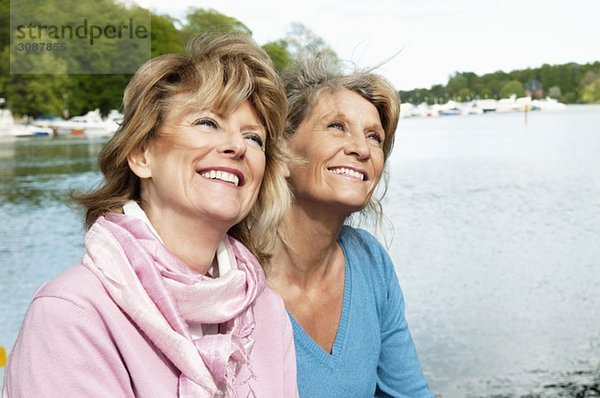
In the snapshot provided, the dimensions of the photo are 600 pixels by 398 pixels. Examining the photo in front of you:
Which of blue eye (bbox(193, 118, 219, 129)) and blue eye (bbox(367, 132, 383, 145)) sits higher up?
blue eye (bbox(193, 118, 219, 129))

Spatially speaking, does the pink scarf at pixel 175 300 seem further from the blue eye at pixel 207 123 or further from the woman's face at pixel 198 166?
the blue eye at pixel 207 123

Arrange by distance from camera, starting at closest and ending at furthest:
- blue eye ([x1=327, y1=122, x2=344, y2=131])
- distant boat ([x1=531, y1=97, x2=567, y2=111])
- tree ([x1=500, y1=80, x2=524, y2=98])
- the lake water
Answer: blue eye ([x1=327, y1=122, x2=344, y2=131]) → the lake water → tree ([x1=500, y1=80, x2=524, y2=98]) → distant boat ([x1=531, y1=97, x2=567, y2=111])

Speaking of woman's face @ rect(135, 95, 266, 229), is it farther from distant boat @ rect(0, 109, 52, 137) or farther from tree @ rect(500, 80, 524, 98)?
tree @ rect(500, 80, 524, 98)

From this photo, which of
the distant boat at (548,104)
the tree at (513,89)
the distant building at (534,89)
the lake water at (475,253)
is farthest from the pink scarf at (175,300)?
the distant boat at (548,104)

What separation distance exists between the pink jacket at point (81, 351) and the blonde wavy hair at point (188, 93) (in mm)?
280

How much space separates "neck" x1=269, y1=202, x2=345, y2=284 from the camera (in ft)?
8.40

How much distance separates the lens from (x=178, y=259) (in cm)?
179

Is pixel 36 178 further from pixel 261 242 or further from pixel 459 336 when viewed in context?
pixel 261 242

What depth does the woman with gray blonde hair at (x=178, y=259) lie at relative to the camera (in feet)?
5.19

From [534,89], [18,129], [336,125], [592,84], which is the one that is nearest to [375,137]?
[336,125]

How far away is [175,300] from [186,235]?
6.2 inches

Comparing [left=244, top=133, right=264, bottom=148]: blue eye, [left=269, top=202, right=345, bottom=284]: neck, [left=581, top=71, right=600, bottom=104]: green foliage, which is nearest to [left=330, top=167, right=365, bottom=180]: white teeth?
[left=269, top=202, right=345, bottom=284]: neck

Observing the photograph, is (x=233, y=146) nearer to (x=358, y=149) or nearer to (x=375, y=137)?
(x=358, y=149)

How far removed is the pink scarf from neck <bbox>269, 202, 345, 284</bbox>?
710 mm
